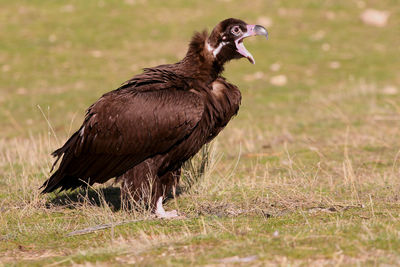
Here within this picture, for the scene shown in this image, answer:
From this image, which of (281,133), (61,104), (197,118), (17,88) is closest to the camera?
(197,118)

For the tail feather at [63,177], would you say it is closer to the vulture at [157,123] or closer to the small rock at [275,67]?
the vulture at [157,123]

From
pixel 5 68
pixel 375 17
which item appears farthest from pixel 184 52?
pixel 375 17

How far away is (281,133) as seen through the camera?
581 inches

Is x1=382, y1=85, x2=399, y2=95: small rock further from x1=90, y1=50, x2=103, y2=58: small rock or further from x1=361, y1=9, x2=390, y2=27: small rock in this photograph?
x1=90, y1=50, x2=103, y2=58: small rock

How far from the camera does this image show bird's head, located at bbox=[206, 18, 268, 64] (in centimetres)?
831

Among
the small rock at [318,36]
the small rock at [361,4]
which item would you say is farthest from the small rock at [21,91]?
the small rock at [361,4]

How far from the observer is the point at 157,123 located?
7.62m

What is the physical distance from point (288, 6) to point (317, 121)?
14234mm

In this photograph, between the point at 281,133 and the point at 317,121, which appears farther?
the point at 317,121

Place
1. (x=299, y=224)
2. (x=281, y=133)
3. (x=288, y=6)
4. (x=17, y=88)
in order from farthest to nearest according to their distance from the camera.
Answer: (x=288, y=6), (x=17, y=88), (x=281, y=133), (x=299, y=224)

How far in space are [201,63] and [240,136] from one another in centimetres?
599

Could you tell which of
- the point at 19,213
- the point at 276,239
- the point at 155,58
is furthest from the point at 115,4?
the point at 276,239

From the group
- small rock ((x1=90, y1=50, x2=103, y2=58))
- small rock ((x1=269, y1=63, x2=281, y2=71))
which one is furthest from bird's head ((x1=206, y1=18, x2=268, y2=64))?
small rock ((x1=90, y1=50, x2=103, y2=58))

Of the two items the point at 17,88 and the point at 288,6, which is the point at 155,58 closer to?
the point at 17,88
